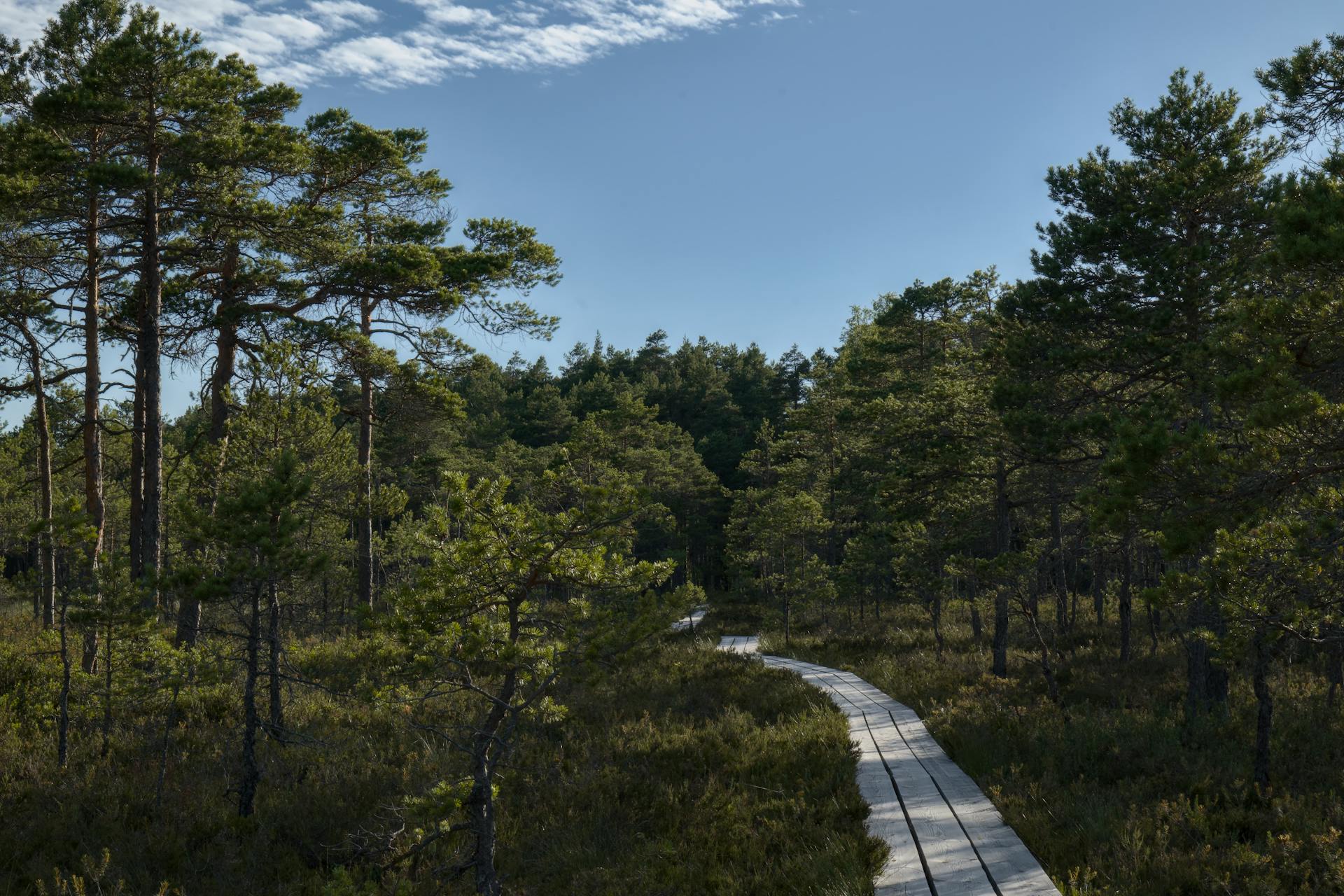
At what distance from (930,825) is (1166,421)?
5.98 metres

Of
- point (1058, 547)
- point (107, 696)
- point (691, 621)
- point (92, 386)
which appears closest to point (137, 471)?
point (92, 386)

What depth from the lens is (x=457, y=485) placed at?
6.98m

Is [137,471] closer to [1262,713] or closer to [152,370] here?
[152,370]

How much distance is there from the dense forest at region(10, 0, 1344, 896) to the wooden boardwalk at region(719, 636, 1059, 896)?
0.32 metres

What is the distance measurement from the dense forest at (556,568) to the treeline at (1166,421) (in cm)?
8

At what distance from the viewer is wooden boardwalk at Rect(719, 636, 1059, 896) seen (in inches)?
274

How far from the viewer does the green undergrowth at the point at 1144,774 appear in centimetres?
720

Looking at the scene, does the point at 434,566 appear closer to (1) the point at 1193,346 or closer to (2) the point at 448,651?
(2) the point at 448,651

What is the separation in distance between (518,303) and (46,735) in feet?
41.2

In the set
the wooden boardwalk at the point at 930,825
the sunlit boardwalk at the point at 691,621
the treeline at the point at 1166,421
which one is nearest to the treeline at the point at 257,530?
the wooden boardwalk at the point at 930,825

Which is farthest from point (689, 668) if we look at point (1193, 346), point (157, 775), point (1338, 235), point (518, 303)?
point (1338, 235)

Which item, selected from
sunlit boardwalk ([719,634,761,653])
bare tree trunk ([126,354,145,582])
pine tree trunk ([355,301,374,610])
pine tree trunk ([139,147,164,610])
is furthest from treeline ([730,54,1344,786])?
bare tree trunk ([126,354,145,582])

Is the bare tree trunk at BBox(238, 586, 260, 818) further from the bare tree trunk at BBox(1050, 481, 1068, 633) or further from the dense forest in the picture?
the bare tree trunk at BBox(1050, 481, 1068, 633)

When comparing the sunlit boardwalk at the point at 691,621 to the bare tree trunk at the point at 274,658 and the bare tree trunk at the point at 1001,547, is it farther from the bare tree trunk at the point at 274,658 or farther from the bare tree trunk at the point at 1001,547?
the bare tree trunk at the point at 274,658
